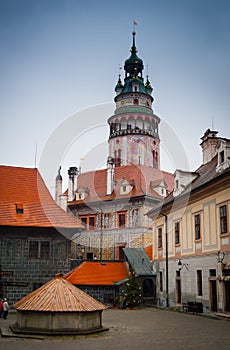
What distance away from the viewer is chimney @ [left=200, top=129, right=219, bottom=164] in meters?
30.1

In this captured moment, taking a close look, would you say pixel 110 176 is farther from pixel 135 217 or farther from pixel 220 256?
Result: pixel 220 256

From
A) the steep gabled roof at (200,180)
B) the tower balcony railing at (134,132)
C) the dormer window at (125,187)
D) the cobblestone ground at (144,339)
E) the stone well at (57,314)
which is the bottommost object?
the cobblestone ground at (144,339)

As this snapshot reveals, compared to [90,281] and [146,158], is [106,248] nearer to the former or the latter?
[90,281]

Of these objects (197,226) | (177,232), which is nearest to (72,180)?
(177,232)

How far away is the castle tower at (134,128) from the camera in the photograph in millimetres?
54669

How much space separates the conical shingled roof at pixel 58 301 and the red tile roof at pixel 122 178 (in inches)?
1007

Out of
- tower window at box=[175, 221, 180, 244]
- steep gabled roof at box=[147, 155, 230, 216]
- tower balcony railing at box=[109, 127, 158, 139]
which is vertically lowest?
tower window at box=[175, 221, 180, 244]

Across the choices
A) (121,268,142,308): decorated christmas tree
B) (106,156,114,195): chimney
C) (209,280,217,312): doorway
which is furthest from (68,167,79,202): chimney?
(209,280,217,312): doorway

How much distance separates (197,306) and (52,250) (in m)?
11.3

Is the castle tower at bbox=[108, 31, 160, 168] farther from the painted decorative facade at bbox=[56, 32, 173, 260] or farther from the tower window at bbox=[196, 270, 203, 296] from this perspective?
the tower window at bbox=[196, 270, 203, 296]

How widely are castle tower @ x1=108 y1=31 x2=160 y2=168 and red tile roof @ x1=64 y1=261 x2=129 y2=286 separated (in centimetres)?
2233

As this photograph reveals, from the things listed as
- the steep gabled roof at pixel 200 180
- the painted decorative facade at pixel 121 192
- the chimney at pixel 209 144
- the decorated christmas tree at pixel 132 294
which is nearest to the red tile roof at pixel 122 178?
the painted decorative facade at pixel 121 192

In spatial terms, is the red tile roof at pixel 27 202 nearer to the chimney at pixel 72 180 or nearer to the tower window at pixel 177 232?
the tower window at pixel 177 232

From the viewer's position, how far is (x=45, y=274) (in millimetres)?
29688
